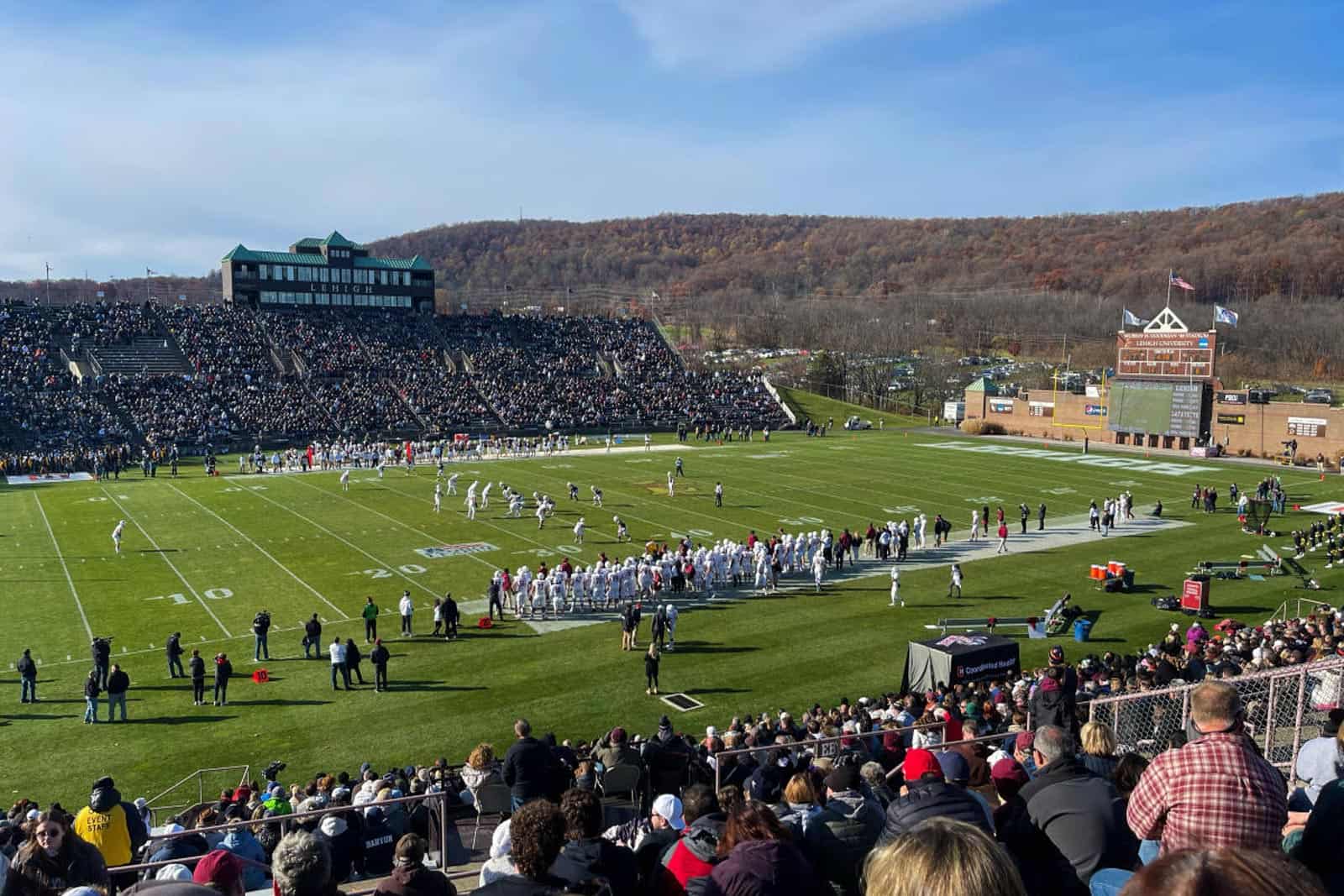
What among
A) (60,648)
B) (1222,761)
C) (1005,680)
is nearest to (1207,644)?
(1005,680)

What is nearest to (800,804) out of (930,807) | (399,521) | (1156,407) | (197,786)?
(930,807)

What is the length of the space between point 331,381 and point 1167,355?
4862 cm

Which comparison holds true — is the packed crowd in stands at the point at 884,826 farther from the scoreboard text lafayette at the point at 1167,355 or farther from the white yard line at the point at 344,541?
the scoreboard text lafayette at the point at 1167,355

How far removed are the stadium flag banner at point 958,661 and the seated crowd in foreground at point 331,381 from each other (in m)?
41.0

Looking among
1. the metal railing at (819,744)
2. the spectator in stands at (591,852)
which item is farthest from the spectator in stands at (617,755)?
the spectator in stands at (591,852)

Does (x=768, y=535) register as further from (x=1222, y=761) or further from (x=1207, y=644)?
(x=1222, y=761)

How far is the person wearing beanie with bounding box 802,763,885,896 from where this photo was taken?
5316mm

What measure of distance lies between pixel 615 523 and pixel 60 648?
1609 cm

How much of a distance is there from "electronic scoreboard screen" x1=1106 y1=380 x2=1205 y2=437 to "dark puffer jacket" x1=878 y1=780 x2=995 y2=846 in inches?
2142

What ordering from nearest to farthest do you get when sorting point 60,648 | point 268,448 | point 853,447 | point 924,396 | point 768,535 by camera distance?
point 60,648 → point 768,535 → point 268,448 → point 853,447 → point 924,396

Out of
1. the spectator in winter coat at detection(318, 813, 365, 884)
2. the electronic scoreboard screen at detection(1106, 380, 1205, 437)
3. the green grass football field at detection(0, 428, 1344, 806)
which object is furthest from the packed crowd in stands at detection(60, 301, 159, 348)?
the spectator in winter coat at detection(318, 813, 365, 884)

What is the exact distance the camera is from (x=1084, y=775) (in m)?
4.98

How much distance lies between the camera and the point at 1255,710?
431 inches

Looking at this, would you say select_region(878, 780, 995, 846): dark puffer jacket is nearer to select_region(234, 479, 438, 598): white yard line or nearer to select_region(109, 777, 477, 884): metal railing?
select_region(109, 777, 477, 884): metal railing
